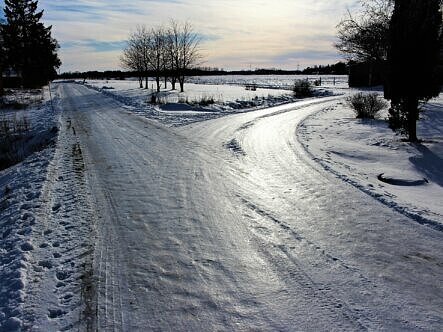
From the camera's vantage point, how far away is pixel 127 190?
6.87m

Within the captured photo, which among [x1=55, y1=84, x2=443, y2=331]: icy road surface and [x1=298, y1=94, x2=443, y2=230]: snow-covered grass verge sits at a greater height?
[x1=298, y1=94, x2=443, y2=230]: snow-covered grass verge

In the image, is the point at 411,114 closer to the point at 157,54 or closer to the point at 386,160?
the point at 386,160

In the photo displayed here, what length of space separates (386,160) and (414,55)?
11.5 feet

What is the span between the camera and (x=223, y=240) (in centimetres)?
488

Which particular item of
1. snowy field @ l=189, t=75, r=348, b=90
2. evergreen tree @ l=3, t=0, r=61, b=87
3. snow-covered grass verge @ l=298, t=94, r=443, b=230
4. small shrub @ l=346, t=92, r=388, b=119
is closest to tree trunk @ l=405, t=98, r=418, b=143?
snow-covered grass verge @ l=298, t=94, r=443, b=230

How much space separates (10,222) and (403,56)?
Result: 10.5 m

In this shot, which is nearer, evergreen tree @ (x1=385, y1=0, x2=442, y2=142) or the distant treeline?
evergreen tree @ (x1=385, y1=0, x2=442, y2=142)

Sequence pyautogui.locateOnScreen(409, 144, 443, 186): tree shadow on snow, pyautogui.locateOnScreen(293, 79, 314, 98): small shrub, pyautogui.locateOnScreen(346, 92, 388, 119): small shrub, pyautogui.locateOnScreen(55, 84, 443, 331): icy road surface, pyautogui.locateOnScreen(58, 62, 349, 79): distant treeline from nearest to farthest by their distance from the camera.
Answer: pyautogui.locateOnScreen(55, 84, 443, 331): icy road surface
pyautogui.locateOnScreen(409, 144, 443, 186): tree shadow on snow
pyautogui.locateOnScreen(346, 92, 388, 119): small shrub
pyautogui.locateOnScreen(293, 79, 314, 98): small shrub
pyautogui.locateOnScreen(58, 62, 349, 79): distant treeline

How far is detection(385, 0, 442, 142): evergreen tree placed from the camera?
10688 mm

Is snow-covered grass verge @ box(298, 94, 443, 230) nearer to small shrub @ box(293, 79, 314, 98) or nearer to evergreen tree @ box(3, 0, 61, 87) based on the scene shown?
small shrub @ box(293, 79, 314, 98)

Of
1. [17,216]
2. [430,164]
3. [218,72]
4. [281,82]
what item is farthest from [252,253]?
[218,72]

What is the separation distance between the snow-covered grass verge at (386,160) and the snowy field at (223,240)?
1.9 inches

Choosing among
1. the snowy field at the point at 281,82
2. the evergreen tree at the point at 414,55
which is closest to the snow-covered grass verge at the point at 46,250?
the evergreen tree at the point at 414,55

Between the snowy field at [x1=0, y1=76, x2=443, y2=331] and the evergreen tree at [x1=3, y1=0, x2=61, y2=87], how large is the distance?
5047 centimetres
